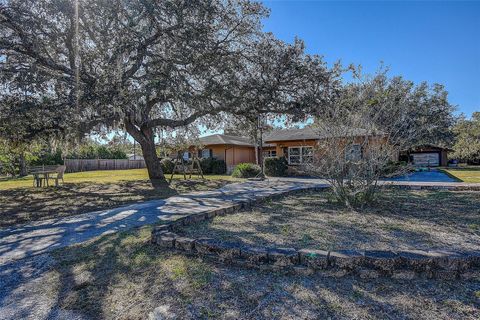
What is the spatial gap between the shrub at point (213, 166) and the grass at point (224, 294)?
18.0 metres

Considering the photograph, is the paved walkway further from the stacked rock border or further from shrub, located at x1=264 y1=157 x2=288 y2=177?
shrub, located at x1=264 y1=157 x2=288 y2=177

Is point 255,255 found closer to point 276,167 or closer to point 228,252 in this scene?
point 228,252

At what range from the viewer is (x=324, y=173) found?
691 cm

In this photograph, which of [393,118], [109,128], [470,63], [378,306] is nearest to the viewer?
[378,306]

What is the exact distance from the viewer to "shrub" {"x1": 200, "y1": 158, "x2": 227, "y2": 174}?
70.9ft

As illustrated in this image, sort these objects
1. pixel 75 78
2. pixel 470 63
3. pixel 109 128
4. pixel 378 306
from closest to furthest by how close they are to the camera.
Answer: pixel 378 306
pixel 75 78
pixel 109 128
pixel 470 63

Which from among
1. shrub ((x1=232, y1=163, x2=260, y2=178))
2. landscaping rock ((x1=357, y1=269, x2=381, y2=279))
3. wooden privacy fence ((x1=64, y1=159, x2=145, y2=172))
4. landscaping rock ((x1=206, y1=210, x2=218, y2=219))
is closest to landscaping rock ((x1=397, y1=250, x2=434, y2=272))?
landscaping rock ((x1=357, y1=269, x2=381, y2=279))

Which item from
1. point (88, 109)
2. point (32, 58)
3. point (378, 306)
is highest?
point (32, 58)

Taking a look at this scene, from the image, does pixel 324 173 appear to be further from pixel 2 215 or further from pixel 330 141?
pixel 2 215

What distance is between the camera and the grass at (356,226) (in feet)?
13.2

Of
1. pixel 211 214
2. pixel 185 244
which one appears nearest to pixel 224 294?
pixel 185 244

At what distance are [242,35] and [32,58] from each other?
7167mm

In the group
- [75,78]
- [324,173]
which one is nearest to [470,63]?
[324,173]

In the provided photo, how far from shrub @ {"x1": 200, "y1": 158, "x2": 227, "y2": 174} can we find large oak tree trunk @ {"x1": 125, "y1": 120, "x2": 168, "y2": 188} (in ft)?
23.2
